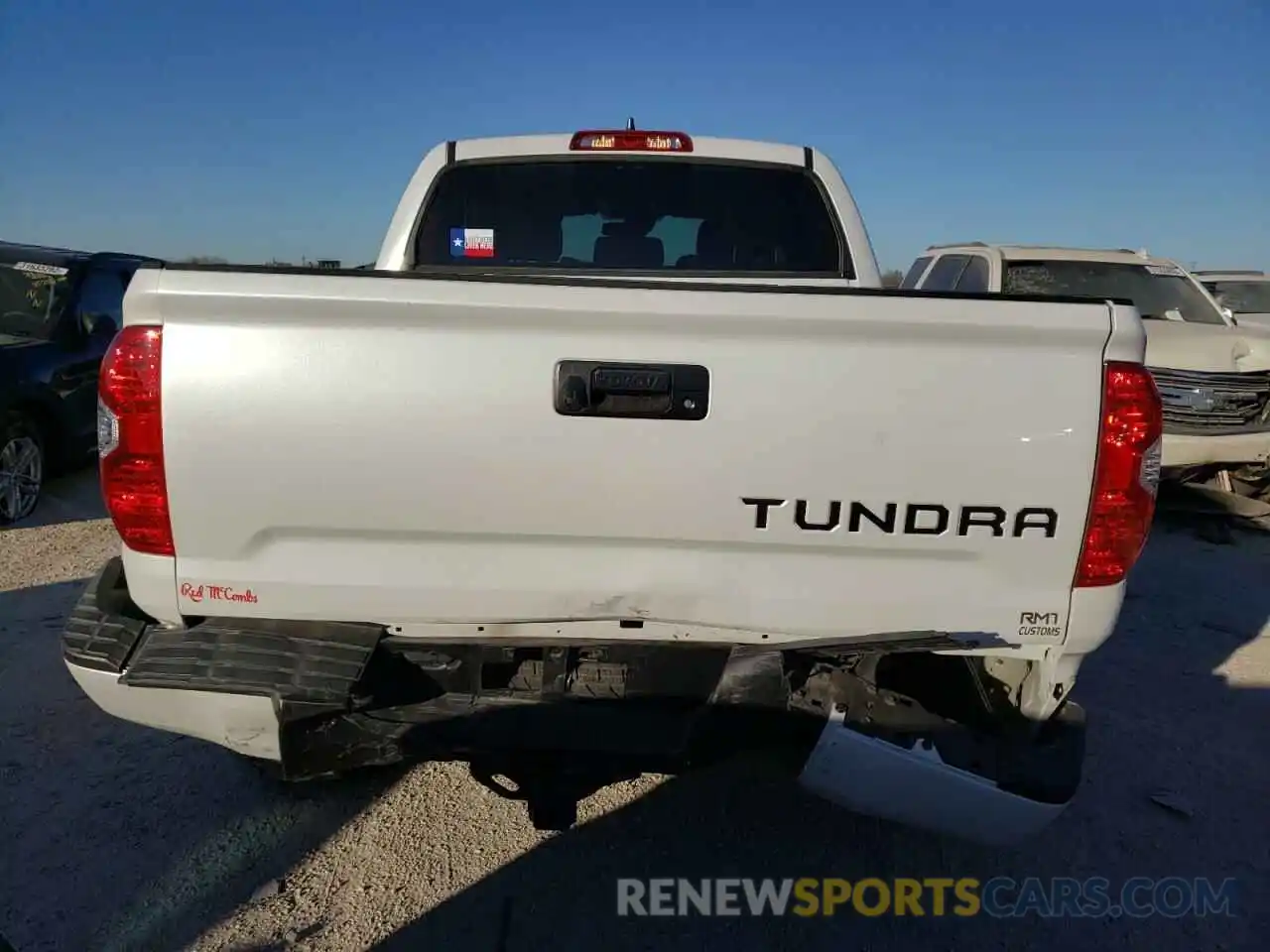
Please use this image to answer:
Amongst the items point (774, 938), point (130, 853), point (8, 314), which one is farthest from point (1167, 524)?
point (8, 314)

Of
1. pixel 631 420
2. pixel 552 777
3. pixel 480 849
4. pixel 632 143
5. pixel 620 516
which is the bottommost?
pixel 480 849

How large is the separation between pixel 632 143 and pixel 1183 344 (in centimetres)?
623

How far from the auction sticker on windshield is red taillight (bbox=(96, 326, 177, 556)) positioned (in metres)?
6.70

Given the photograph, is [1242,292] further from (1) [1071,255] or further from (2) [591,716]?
(2) [591,716]

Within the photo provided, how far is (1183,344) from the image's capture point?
25.2 feet

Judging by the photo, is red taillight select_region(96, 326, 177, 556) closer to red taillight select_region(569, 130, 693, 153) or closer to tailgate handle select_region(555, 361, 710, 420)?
tailgate handle select_region(555, 361, 710, 420)

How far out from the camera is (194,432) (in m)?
2.05

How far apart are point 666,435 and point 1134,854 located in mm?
2416

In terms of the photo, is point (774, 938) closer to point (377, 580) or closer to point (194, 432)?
point (377, 580)

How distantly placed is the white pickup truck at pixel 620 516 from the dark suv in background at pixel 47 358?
543 cm

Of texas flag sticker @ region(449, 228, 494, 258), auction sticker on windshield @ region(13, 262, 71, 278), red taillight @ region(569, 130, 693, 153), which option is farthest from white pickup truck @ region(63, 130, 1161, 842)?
auction sticker on windshield @ region(13, 262, 71, 278)

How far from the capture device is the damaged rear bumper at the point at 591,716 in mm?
2092

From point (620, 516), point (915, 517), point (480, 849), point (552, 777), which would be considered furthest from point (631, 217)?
point (480, 849)

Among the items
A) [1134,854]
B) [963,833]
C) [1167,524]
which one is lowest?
[1167,524]
